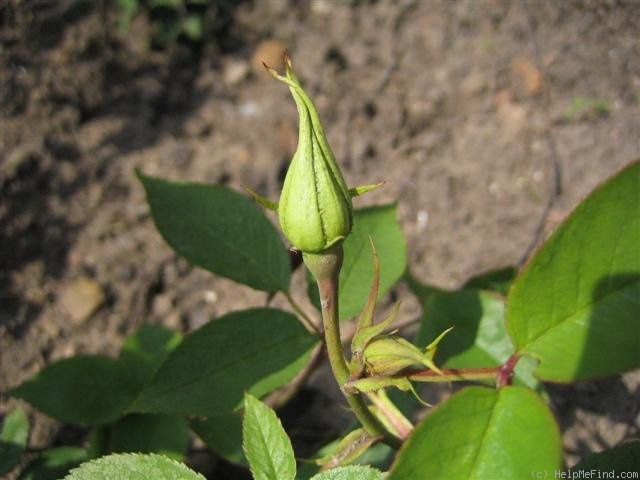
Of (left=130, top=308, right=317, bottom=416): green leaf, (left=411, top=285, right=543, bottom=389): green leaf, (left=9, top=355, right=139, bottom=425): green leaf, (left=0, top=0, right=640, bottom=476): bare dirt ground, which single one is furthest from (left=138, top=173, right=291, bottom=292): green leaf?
(left=0, top=0, right=640, bottom=476): bare dirt ground

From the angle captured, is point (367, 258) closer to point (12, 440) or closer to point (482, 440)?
point (482, 440)

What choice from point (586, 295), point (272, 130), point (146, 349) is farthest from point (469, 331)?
point (272, 130)

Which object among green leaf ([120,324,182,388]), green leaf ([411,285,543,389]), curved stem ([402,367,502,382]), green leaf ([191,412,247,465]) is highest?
curved stem ([402,367,502,382])

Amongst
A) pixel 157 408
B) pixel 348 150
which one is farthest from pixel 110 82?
pixel 157 408

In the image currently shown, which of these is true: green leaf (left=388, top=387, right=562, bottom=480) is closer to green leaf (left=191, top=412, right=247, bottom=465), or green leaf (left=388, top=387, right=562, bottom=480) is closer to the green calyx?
the green calyx

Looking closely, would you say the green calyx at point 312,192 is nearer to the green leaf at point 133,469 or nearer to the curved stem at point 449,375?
the curved stem at point 449,375

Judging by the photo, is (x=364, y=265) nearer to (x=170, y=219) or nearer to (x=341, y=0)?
(x=170, y=219)
